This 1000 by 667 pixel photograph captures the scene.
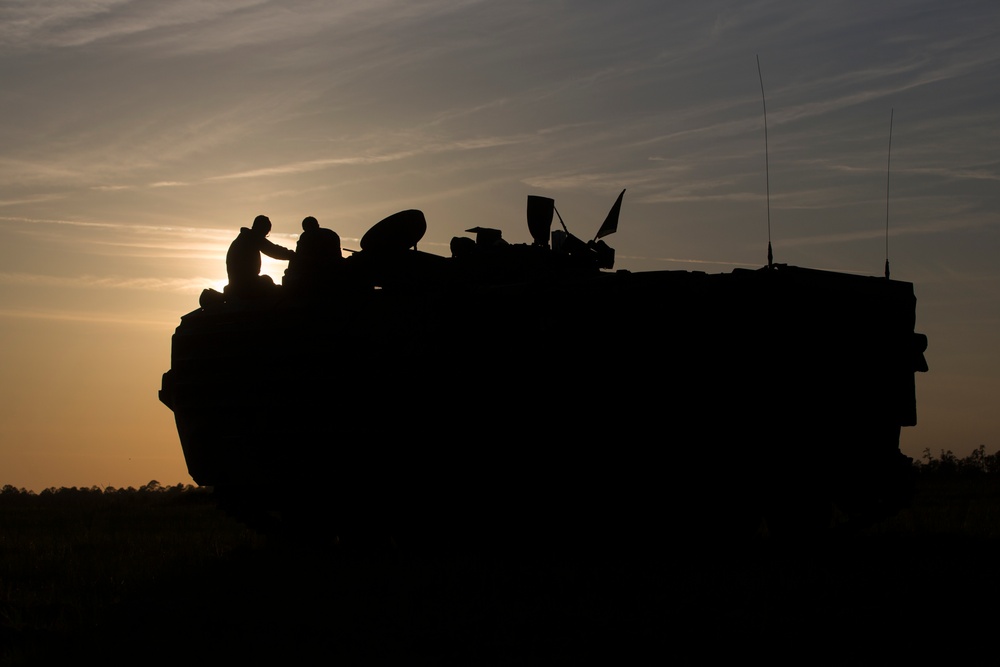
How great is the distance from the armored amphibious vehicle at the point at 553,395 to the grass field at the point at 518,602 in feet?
1.65

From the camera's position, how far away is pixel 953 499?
2006 cm

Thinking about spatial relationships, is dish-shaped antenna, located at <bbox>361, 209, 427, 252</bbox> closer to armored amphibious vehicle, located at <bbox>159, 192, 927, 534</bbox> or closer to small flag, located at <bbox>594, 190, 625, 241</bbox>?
armored amphibious vehicle, located at <bbox>159, 192, 927, 534</bbox>

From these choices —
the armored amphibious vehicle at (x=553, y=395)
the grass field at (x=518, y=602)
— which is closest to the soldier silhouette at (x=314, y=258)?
the armored amphibious vehicle at (x=553, y=395)

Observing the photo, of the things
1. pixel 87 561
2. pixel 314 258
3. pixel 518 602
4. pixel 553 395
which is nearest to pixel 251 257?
pixel 314 258

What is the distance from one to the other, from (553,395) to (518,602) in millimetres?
2930

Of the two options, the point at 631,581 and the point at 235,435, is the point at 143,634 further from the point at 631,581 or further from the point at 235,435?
the point at 235,435

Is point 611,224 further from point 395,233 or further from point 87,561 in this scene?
point 87,561

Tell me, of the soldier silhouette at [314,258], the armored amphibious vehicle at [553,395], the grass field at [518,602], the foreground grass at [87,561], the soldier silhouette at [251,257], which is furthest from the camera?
the soldier silhouette at [251,257]

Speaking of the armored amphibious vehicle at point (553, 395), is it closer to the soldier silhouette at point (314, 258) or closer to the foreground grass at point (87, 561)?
the soldier silhouette at point (314, 258)

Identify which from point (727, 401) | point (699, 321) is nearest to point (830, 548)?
point (727, 401)

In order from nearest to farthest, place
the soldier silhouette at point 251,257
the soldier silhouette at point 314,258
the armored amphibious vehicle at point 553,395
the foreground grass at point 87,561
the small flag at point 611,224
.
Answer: the foreground grass at point 87,561 < the armored amphibious vehicle at point 553,395 < the soldier silhouette at point 314,258 < the soldier silhouette at point 251,257 < the small flag at point 611,224

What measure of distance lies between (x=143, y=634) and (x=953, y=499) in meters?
15.6

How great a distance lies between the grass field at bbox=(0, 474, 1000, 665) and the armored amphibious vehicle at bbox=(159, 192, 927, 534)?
502 millimetres

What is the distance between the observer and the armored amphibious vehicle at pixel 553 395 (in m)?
10.6
